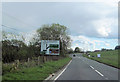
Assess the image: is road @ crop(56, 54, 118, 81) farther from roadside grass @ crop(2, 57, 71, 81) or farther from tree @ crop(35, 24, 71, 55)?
tree @ crop(35, 24, 71, 55)

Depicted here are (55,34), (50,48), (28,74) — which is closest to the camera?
(28,74)

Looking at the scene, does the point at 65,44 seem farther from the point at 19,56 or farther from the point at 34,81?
the point at 34,81

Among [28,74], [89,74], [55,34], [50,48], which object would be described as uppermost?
[55,34]

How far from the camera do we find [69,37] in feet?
201

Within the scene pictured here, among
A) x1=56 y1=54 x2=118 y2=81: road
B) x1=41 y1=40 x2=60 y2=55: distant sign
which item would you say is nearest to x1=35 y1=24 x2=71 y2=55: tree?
x1=41 y1=40 x2=60 y2=55: distant sign

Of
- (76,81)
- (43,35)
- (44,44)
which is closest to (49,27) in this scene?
(43,35)

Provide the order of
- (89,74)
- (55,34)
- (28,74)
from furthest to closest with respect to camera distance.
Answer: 1. (55,34)
2. (89,74)
3. (28,74)

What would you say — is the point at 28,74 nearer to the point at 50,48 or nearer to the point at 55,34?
the point at 50,48

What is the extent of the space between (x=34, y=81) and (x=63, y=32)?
49.9 m

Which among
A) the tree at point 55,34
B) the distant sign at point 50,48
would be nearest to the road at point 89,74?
the distant sign at point 50,48

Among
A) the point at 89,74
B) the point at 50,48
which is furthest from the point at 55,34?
the point at 89,74

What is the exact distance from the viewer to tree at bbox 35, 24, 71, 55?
52906mm

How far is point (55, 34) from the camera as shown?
56.3 m

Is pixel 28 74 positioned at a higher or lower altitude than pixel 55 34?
lower
